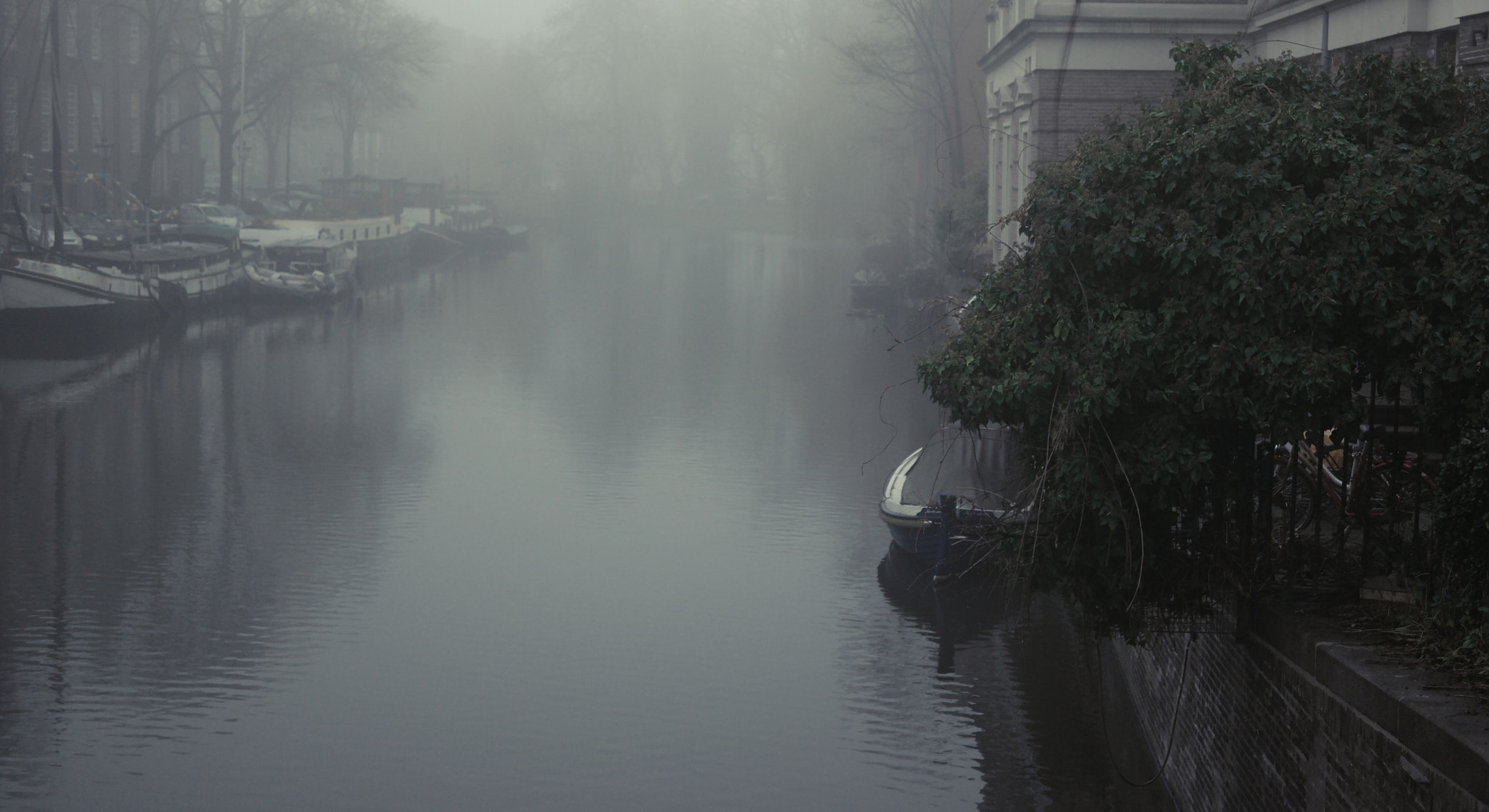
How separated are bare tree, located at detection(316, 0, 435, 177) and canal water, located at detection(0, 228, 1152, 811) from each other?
108 ft

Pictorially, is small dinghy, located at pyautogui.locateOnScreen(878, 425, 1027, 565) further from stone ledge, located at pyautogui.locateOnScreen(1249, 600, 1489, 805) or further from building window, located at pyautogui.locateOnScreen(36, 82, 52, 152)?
building window, located at pyautogui.locateOnScreen(36, 82, 52, 152)

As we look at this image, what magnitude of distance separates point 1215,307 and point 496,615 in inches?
375

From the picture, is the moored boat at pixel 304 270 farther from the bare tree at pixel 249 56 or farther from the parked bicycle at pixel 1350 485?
the parked bicycle at pixel 1350 485

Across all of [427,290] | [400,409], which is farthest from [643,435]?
[427,290]

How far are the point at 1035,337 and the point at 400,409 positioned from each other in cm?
2071

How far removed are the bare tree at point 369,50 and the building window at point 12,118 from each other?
11884 millimetres

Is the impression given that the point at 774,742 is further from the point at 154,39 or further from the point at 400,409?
the point at 154,39

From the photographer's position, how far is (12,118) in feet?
165

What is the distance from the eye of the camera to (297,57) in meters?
59.2

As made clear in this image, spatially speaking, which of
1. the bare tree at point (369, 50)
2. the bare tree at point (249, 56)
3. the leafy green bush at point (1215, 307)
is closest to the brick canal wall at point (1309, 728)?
the leafy green bush at point (1215, 307)

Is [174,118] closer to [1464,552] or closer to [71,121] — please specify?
[71,121]

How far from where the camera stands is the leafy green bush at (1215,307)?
7633 millimetres

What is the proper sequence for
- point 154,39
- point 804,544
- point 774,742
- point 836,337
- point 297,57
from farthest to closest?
point 297,57, point 154,39, point 836,337, point 804,544, point 774,742

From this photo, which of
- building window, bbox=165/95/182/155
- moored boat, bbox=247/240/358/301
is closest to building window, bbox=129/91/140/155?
building window, bbox=165/95/182/155
